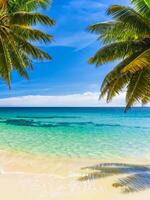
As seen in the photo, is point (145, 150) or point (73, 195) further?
point (145, 150)

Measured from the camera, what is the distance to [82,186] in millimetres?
8172

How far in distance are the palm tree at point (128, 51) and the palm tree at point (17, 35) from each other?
2051 millimetres

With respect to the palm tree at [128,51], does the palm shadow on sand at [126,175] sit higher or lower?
lower

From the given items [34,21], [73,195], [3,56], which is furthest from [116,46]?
[73,195]

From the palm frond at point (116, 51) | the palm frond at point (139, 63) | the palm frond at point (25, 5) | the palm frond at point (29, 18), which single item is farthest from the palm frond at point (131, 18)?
the palm frond at point (25, 5)

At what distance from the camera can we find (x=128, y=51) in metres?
9.72

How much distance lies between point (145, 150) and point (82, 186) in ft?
27.0

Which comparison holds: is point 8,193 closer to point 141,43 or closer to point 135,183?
point 135,183

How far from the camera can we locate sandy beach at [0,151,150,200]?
24.0ft

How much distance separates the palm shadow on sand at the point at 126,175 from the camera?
26.1 feet

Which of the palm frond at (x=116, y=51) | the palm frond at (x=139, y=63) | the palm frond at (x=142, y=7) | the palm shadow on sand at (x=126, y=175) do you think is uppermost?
the palm frond at (x=142, y=7)

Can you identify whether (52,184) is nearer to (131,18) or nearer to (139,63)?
(139,63)

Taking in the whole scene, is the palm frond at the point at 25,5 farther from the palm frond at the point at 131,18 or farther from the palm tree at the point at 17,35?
the palm frond at the point at 131,18

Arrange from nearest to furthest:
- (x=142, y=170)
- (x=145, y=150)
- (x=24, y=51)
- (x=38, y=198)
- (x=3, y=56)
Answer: (x=38, y=198), (x=142, y=170), (x=3, y=56), (x=24, y=51), (x=145, y=150)
